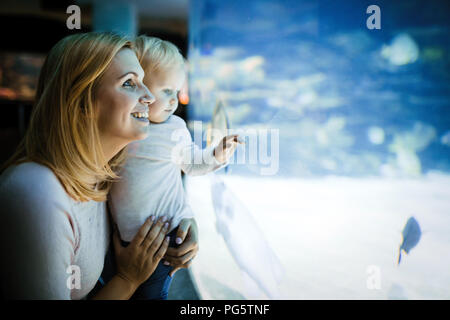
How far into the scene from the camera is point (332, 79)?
958 mm

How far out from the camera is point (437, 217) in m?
0.81

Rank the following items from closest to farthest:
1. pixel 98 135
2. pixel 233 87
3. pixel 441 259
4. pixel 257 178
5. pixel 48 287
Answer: pixel 48 287, pixel 98 135, pixel 441 259, pixel 257 178, pixel 233 87

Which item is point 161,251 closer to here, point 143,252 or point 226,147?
point 143,252

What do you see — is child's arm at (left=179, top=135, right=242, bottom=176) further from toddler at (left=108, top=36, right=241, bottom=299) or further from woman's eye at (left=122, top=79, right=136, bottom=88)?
woman's eye at (left=122, top=79, right=136, bottom=88)

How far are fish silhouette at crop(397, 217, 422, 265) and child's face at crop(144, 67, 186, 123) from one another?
699 mm

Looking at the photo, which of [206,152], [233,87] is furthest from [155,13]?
[206,152]

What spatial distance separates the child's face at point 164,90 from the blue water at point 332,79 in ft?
0.77

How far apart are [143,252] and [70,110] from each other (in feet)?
1.29

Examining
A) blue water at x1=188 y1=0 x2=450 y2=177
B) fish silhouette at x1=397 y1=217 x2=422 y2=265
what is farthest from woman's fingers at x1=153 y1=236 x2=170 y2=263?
fish silhouette at x1=397 y1=217 x2=422 y2=265

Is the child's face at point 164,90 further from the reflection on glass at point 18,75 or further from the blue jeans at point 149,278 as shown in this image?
the reflection on glass at point 18,75

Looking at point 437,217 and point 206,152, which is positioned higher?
point 206,152

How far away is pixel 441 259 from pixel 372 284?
192 millimetres

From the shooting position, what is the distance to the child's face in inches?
29.6
